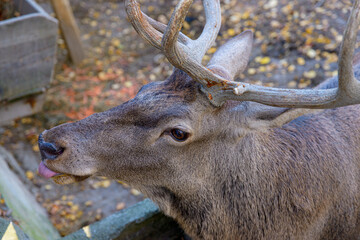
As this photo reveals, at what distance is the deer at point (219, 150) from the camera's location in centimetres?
250

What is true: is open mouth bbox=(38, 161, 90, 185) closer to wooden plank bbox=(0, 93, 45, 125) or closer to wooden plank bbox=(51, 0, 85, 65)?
wooden plank bbox=(0, 93, 45, 125)

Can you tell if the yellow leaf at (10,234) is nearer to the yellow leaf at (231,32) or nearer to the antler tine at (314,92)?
the antler tine at (314,92)

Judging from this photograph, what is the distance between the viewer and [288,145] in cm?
296

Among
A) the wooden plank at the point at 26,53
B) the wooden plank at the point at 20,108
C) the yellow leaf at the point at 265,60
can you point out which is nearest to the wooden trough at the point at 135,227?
the wooden plank at the point at 26,53

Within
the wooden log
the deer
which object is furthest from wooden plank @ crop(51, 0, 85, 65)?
the deer

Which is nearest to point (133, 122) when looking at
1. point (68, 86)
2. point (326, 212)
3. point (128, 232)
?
point (128, 232)

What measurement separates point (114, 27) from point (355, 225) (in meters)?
6.49

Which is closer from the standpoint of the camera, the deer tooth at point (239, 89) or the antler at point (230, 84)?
the antler at point (230, 84)

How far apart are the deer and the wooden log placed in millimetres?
1100

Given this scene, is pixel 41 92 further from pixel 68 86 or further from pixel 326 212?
pixel 326 212

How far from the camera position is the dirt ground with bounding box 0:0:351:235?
16.9ft

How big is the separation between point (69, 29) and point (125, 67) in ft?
3.86

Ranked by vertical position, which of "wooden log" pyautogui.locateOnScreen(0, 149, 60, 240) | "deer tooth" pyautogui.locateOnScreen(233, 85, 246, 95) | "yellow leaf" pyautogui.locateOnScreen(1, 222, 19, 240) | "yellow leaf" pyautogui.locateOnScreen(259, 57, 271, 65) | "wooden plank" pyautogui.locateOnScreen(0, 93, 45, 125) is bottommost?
"wooden plank" pyautogui.locateOnScreen(0, 93, 45, 125)

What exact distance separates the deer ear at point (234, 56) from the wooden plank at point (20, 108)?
383cm
